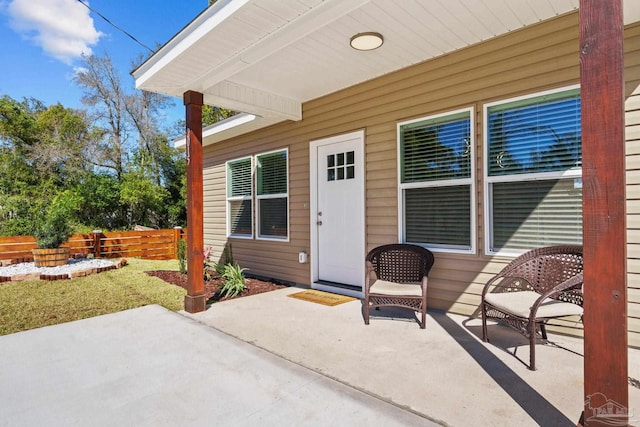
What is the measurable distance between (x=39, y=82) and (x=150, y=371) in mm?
18987

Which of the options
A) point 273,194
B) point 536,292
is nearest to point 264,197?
point 273,194

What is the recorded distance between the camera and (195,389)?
218 centimetres

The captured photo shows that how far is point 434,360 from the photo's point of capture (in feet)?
8.25

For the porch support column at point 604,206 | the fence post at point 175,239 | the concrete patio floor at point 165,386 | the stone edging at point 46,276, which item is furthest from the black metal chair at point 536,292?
the fence post at point 175,239

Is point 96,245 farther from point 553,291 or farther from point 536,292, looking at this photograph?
point 553,291

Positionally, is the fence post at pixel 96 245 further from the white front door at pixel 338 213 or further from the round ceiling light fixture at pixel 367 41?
the round ceiling light fixture at pixel 367 41

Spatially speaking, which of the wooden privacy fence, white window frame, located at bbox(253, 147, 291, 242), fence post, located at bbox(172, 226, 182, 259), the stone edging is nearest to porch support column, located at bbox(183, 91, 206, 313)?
white window frame, located at bbox(253, 147, 291, 242)

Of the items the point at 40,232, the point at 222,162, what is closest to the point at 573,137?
the point at 222,162

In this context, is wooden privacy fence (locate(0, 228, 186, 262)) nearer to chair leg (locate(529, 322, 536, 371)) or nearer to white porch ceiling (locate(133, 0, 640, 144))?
white porch ceiling (locate(133, 0, 640, 144))

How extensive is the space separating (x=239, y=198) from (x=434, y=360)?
15.8 ft

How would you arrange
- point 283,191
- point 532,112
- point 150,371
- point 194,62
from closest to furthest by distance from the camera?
point 150,371
point 532,112
point 194,62
point 283,191

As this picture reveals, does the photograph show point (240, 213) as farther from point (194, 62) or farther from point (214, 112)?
point (214, 112)

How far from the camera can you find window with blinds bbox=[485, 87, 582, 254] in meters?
2.95

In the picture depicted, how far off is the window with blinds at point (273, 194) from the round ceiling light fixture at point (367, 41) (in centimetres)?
241
